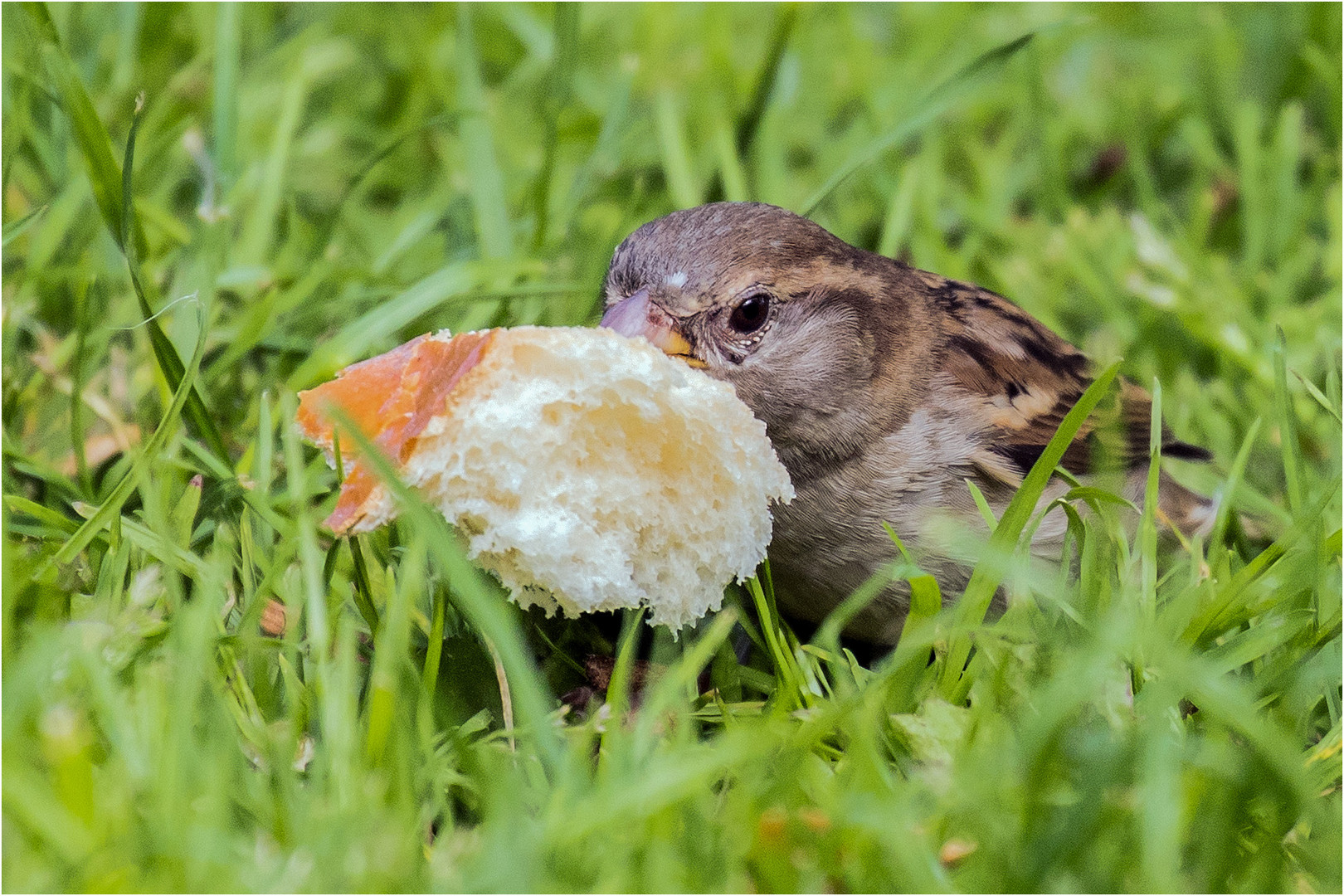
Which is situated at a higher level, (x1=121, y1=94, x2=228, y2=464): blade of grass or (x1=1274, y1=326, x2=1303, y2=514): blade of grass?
(x1=121, y1=94, x2=228, y2=464): blade of grass

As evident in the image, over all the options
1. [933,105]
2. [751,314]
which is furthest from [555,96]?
[751,314]

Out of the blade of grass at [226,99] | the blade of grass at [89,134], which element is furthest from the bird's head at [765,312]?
the blade of grass at [226,99]

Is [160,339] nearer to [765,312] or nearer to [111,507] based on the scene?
[111,507]

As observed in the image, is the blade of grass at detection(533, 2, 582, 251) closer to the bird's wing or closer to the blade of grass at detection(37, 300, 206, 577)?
the bird's wing

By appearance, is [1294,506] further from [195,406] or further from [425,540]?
[195,406]

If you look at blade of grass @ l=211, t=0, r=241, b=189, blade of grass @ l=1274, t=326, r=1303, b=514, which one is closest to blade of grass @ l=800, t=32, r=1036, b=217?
blade of grass @ l=1274, t=326, r=1303, b=514

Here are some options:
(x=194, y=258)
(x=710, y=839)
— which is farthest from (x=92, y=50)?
(x=710, y=839)
